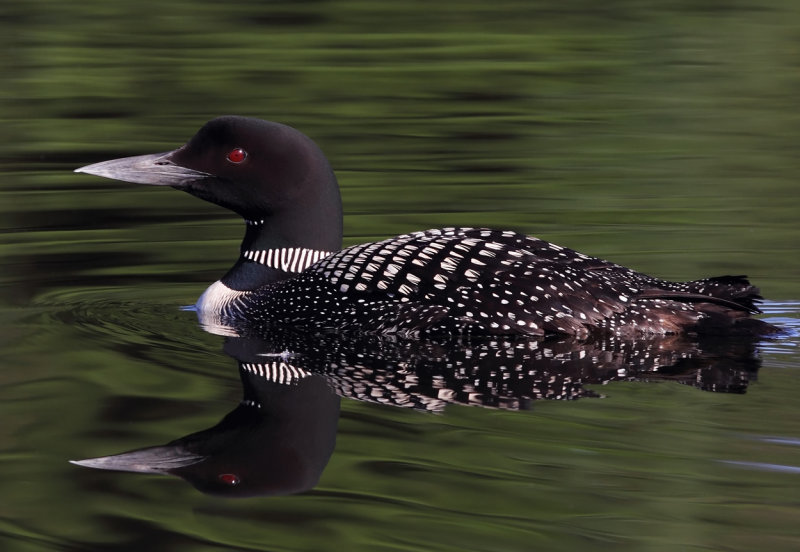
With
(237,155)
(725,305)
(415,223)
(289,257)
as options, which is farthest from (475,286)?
(415,223)

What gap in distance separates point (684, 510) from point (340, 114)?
6063 mm

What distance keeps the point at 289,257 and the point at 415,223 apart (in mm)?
1373

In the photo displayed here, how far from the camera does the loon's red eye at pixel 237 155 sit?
505cm

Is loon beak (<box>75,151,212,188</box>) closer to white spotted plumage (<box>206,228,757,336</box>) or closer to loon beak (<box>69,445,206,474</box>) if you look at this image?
white spotted plumage (<box>206,228,757,336</box>)

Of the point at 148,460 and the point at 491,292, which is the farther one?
the point at 491,292

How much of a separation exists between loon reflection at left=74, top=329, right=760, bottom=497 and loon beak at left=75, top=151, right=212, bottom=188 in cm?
68

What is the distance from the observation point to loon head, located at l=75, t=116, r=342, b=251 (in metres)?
5.04

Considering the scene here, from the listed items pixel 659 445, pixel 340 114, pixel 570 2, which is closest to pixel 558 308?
pixel 659 445

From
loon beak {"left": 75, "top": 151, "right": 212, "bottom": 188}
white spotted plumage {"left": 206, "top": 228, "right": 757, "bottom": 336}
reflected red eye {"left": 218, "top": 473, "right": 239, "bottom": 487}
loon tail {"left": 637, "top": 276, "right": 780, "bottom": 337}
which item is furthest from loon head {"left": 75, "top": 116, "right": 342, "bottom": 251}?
reflected red eye {"left": 218, "top": 473, "right": 239, "bottom": 487}

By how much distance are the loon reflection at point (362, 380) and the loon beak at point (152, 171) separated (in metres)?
0.68

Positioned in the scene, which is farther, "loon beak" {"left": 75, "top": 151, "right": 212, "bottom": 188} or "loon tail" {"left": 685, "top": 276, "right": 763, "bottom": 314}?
"loon beak" {"left": 75, "top": 151, "right": 212, "bottom": 188}

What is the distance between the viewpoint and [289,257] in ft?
16.8

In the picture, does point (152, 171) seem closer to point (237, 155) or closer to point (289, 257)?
point (237, 155)

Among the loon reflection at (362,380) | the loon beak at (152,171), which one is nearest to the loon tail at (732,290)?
the loon reflection at (362,380)
